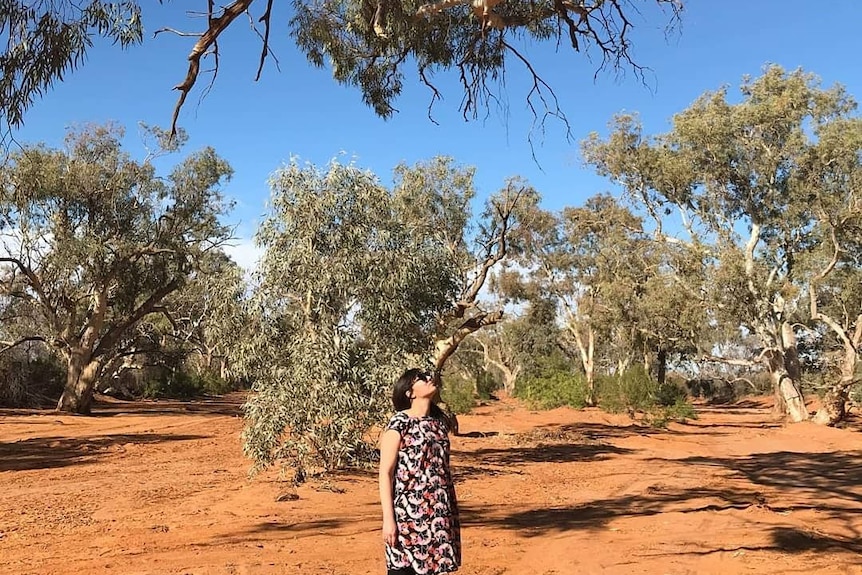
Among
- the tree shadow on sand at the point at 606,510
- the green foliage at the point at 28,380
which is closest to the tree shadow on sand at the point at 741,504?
the tree shadow on sand at the point at 606,510

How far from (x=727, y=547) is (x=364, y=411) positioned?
504cm

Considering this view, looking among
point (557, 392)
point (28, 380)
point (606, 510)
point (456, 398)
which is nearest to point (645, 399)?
point (557, 392)

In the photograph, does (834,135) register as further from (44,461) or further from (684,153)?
(44,461)

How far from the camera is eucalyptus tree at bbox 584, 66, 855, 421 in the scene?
21.1 metres

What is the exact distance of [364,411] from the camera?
9734mm

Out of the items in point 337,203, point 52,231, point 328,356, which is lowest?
point 328,356

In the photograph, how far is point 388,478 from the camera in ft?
11.1

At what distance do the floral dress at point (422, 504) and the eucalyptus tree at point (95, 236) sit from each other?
64.4ft

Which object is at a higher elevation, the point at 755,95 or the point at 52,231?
the point at 755,95

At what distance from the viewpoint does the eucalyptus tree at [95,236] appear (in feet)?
67.7

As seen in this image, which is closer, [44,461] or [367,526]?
[367,526]

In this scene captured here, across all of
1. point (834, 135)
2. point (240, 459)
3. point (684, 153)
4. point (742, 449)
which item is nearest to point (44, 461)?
point (240, 459)

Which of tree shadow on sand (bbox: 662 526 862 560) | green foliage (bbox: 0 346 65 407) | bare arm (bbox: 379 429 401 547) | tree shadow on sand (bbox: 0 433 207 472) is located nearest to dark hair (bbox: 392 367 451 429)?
bare arm (bbox: 379 429 401 547)

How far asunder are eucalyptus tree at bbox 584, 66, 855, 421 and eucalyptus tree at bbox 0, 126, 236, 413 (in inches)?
588
